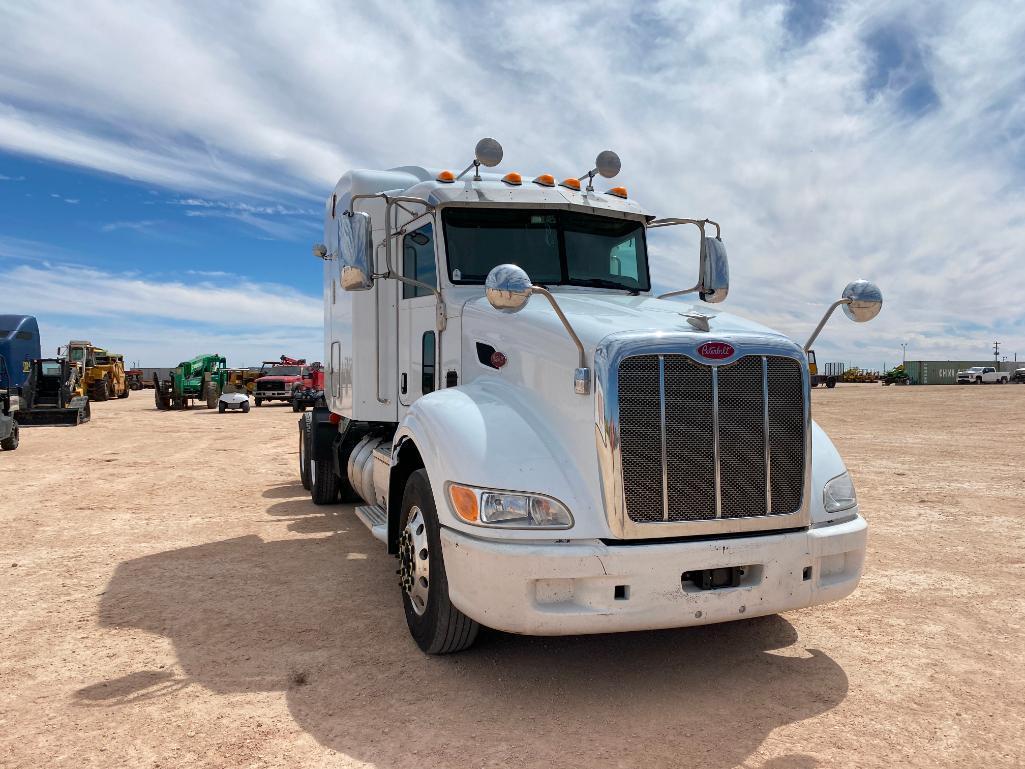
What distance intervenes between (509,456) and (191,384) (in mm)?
30046

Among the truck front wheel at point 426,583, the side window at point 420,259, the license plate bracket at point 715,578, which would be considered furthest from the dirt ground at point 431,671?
the side window at point 420,259

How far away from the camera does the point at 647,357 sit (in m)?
3.43

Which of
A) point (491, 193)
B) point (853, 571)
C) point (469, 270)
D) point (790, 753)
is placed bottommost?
point (790, 753)

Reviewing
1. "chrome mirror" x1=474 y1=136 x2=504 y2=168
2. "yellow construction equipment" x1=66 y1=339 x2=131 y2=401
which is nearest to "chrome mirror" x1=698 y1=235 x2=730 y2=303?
"chrome mirror" x1=474 y1=136 x2=504 y2=168

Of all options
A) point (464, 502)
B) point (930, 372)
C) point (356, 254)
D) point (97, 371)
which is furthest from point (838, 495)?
point (930, 372)

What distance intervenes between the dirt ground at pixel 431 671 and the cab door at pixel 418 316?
157cm

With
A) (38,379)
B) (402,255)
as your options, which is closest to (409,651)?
(402,255)

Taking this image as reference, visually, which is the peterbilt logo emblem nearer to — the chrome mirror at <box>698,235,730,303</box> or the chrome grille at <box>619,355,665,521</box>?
the chrome grille at <box>619,355,665,521</box>

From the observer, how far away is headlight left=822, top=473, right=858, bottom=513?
379 centimetres

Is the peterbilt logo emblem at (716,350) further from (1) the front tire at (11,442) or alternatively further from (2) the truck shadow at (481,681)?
(1) the front tire at (11,442)

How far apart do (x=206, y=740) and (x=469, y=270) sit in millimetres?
3364

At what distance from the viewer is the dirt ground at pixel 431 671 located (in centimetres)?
302

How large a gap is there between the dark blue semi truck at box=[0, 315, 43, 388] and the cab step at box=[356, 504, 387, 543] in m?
27.1

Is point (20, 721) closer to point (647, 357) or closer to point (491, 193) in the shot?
point (647, 357)
